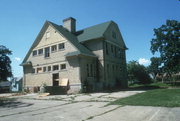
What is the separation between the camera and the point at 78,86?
20.3 metres

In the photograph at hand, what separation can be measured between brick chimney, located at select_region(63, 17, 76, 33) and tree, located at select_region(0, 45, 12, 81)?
25.9m

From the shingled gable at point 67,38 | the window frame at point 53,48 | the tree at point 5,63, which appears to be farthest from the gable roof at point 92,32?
the tree at point 5,63

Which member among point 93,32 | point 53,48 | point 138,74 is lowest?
point 138,74

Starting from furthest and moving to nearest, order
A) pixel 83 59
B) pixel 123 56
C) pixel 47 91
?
pixel 123 56 → pixel 83 59 → pixel 47 91

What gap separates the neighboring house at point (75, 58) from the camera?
2131cm

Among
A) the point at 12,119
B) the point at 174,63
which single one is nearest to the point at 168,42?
the point at 174,63

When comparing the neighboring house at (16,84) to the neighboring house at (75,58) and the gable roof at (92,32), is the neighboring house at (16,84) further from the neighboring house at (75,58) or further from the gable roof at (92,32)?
the gable roof at (92,32)

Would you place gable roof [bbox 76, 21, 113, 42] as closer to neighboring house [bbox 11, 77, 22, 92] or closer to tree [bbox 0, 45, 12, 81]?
tree [bbox 0, 45, 12, 81]

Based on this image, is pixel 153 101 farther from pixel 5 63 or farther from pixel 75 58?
pixel 5 63

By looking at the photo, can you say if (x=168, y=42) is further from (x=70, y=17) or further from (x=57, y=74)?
(x=57, y=74)

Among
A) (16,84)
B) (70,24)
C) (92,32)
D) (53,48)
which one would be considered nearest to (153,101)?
(92,32)

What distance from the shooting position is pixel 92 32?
25422 mm

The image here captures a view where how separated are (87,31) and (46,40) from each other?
6.38 meters

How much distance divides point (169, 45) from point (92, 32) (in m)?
14.7
